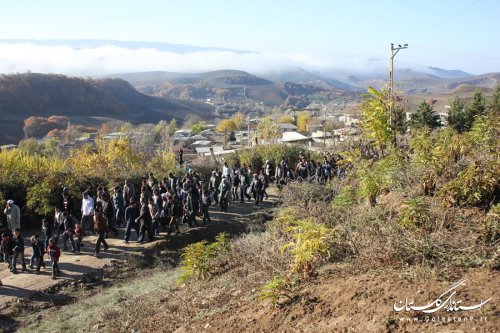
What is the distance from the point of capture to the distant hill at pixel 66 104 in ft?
424

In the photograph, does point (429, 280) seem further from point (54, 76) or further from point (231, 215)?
point (54, 76)

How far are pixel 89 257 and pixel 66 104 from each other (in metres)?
151

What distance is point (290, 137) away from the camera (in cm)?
6969

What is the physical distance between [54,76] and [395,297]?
566 feet

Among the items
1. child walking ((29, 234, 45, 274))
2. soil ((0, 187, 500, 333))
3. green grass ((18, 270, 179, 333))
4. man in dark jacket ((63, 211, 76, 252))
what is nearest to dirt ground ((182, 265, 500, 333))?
Result: soil ((0, 187, 500, 333))

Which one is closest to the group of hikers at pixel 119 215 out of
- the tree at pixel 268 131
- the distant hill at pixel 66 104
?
the tree at pixel 268 131

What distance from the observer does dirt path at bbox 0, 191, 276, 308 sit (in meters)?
9.45

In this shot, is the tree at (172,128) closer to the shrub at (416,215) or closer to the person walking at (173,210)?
the person walking at (173,210)

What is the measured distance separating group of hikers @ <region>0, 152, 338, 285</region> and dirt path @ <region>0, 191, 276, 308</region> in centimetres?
20

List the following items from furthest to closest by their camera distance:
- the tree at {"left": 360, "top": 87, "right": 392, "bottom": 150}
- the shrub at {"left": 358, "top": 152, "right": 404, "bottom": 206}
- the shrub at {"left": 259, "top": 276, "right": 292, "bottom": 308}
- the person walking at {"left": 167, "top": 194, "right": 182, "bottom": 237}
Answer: the person walking at {"left": 167, "top": 194, "right": 182, "bottom": 237} → the tree at {"left": 360, "top": 87, "right": 392, "bottom": 150} → the shrub at {"left": 358, "top": 152, "right": 404, "bottom": 206} → the shrub at {"left": 259, "top": 276, "right": 292, "bottom": 308}

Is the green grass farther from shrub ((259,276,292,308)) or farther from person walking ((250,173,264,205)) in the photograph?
person walking ((250,173,264,205))

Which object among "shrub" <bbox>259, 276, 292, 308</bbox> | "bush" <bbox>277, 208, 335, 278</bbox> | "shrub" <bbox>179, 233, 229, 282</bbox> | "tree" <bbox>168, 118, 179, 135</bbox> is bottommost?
"tree" <bbox>168, 118, 179, 135</bbox>

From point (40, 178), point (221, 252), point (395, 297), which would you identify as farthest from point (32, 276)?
point (395, 297)

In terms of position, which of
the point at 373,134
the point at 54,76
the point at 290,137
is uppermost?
the point at 54,76
